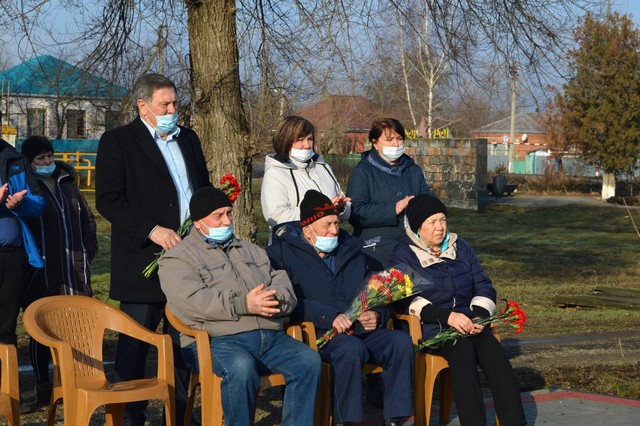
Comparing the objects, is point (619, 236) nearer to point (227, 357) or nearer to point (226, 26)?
point (226, 26)

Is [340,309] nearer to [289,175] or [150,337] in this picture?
[289,175]

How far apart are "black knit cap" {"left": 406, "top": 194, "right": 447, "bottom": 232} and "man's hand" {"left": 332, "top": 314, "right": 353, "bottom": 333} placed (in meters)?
0.83

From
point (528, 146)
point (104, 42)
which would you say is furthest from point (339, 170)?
point (528, 146)

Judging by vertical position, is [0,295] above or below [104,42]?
below

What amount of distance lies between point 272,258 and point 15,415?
196 centimetres

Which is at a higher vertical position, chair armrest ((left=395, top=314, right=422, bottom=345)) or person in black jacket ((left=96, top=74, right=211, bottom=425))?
person in black jacket ((left=96, top=74, right=211, bottom=425))

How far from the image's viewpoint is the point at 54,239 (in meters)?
7.11

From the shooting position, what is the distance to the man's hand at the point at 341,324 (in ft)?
19.3

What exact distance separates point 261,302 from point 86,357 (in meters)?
1.03

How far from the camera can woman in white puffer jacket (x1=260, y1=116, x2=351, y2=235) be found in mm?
6648

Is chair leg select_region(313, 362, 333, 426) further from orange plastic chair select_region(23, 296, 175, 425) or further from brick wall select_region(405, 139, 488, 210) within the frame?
brick wall select_region(405, 139, 488, 210)

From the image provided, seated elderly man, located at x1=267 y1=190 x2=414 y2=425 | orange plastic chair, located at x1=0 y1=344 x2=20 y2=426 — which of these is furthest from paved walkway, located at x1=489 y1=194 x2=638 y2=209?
orange plastic chair, located at x1=0 y1=344 x2=20 y2=426

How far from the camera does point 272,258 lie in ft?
20.4

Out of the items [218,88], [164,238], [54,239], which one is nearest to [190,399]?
[164,238]
